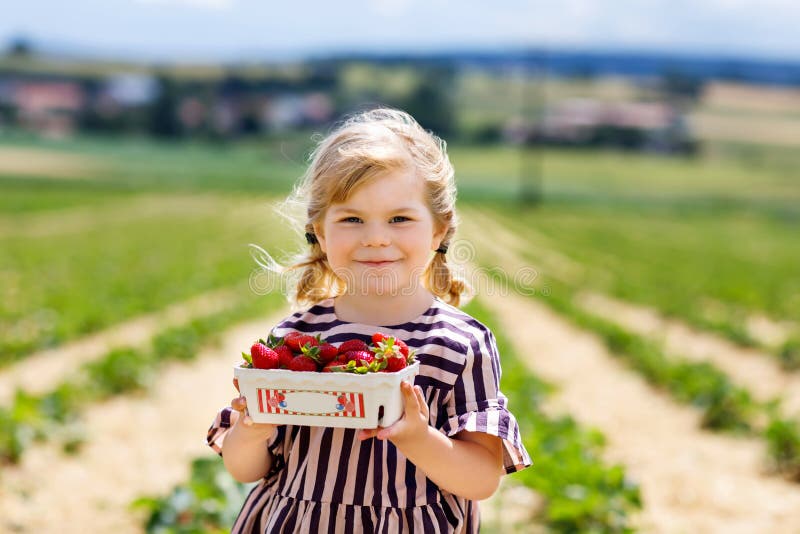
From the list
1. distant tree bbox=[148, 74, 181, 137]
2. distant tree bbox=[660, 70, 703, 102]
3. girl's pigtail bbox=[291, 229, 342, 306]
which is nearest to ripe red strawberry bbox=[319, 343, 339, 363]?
girl's pigtail bbox=[291, 229, 342, 306]

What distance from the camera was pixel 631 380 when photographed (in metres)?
9.53

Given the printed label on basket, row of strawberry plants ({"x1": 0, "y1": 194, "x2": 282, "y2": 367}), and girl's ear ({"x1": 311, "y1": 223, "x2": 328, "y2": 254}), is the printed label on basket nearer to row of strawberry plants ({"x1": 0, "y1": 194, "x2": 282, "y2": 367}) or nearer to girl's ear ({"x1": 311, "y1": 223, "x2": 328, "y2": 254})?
girl's ear ({"x1": 311, "y1": 223, "x2": 328, "y2": 254})

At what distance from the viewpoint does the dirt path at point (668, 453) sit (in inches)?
204

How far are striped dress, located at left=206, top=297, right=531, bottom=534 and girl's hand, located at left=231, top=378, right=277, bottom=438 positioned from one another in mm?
161

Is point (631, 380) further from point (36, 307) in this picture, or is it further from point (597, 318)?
point (36, 307)

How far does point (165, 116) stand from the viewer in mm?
66625

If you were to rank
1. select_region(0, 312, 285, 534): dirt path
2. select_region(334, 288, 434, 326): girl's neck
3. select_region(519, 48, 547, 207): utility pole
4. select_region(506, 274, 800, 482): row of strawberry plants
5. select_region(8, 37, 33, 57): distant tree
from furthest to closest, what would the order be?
select_region(8, 37, 33, 57): distant tree → select_region(519, 48, 547, 207): utility pole → select_region(506, 274, 800, 482): row of strawberry plants → select_region(0, 312, 285, 534): dirt path → select_region(334, 288, 434, 326): girl's neck

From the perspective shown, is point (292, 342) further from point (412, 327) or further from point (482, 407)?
point (482, 407)

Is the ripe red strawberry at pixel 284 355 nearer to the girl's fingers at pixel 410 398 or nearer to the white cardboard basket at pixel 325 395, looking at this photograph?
the white cardboard basket at pixel 325 395

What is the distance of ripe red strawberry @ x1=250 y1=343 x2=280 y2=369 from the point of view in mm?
2023

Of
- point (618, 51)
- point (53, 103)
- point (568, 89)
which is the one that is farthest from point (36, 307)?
point (618, 51)

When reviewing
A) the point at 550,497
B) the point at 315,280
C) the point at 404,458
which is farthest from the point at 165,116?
the point at 404,458

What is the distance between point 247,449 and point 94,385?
5.78 m

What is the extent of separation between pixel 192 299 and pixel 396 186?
1189cm
